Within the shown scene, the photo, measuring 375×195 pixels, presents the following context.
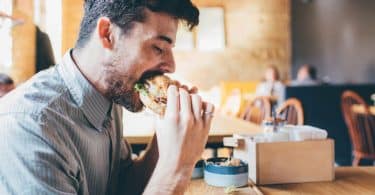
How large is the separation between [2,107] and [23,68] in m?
2.65

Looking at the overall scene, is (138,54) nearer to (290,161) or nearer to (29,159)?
(29,159)

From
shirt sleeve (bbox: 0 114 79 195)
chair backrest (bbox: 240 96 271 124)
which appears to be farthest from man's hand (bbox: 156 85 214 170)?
chair backrest (bbox: 240 96 271 124)

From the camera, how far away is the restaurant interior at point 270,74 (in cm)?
145

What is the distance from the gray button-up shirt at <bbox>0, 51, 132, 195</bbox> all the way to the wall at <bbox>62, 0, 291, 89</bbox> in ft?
25.9

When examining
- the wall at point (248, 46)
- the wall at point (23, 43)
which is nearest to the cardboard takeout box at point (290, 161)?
the wall at point (23, 43)

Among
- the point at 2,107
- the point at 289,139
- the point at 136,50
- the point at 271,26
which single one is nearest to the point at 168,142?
the point at 136,50

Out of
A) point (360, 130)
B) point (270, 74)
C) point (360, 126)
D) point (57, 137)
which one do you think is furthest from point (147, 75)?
point (270, 74)

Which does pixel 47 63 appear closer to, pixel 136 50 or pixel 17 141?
pixel 136 50

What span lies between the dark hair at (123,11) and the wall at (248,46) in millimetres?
7912

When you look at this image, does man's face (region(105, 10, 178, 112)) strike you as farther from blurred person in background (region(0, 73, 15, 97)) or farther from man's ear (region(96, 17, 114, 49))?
blurred person in background (region(0, 73, 15, 97))

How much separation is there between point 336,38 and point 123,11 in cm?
1027

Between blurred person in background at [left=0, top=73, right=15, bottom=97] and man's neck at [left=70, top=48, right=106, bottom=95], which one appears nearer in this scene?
man's neck at [left=70, top=48, right=106, bottom=95]

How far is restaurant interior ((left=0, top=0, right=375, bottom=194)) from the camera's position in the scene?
4.75 feet

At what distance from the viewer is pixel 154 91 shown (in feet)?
4.24
